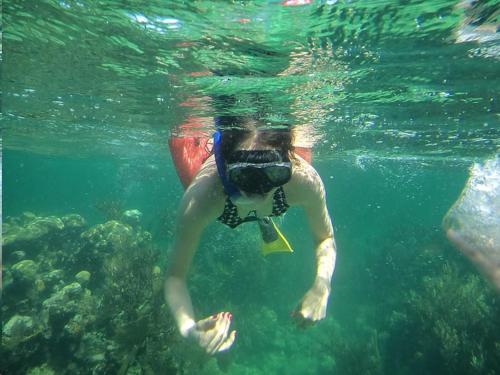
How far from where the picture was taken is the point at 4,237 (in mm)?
17109

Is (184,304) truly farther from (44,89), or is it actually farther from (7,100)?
(7,100)

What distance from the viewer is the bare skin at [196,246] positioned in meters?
3.75

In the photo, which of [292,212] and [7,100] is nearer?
[7,100]

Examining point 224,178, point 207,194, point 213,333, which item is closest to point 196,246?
point 207,194

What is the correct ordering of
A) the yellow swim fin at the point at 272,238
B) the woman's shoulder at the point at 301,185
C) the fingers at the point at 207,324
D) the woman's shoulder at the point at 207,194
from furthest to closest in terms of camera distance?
the yellow swim fin at the point at 272,238
the woman's shoulder at the point at 301,185
the woman's shoulder at the point at 207,194
the fingers at the point at 207,324

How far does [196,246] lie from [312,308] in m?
1.67

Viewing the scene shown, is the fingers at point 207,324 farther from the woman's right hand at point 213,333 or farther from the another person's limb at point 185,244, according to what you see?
the another person's limb at point 185,244

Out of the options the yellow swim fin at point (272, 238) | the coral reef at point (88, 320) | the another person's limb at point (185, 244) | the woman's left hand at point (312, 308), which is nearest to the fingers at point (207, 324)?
the another person's limb at point (185, 244)

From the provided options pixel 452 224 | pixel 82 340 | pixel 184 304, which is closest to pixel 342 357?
pixel 452 224

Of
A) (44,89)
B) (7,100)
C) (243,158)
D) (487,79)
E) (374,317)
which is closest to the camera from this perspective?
(243,158)

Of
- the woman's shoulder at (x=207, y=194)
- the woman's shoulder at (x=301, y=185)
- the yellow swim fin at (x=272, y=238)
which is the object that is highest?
the woman's shoulder at (x=207, y=194)

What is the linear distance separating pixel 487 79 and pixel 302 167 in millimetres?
6455

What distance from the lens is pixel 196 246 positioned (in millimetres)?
4535

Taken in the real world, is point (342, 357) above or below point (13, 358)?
below
